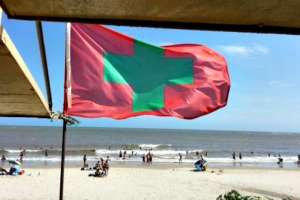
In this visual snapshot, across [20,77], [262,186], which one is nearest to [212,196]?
[262,186]

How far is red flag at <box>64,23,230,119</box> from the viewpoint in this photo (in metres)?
5.34

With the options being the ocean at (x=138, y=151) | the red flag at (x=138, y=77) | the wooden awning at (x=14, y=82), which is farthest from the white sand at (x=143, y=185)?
the wooden awning at (x=14, y=82)

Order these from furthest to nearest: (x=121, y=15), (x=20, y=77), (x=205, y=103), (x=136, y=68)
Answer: (x=136, y=68) < (x=205, y=103) < (x=20, y=77) < (x=121, y=15)

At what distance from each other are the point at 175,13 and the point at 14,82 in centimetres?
126

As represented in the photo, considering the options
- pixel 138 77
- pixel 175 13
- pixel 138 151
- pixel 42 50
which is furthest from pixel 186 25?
pixel 138 151

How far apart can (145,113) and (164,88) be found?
520 mm

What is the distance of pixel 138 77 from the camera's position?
19.1 ft

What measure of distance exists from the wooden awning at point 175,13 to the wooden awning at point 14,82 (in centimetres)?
19

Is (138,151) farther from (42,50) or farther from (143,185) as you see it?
(42,50)

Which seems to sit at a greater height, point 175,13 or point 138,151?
point 138,151

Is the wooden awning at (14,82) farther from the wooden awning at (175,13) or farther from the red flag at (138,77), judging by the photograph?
the red flag at (138,77)

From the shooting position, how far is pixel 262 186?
93.0 ft

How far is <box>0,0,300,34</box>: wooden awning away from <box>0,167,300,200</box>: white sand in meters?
20.0

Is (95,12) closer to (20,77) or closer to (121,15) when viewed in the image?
(121,15)
